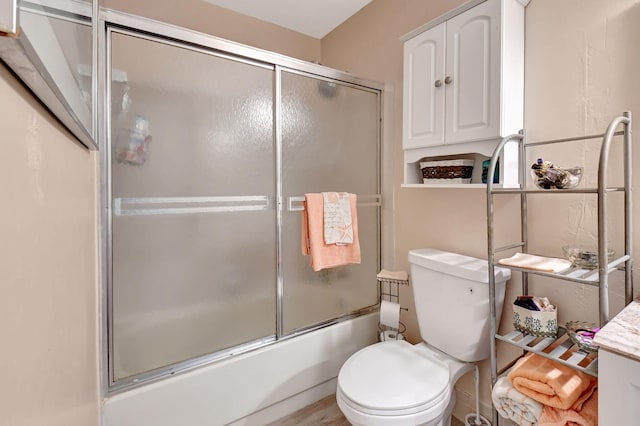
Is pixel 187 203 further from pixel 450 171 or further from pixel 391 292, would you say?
pixel 391 292

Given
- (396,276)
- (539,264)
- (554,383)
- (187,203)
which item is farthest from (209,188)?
(554,383)

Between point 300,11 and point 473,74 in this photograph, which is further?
point 300,11

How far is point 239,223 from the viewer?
165 cm

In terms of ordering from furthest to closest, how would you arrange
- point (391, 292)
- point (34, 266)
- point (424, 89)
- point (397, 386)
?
point (391, 292) < point (424, 89) < point (397, 386) < point (34, 266)

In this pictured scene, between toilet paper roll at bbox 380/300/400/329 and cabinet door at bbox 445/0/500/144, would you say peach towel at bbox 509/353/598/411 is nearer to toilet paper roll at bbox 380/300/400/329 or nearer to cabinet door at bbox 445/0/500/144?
toilet paper roll at bbox 380/300/400/329

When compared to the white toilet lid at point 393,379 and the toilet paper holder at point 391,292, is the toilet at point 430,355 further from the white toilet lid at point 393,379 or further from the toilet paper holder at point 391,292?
the toilet paper holder at point 391,292

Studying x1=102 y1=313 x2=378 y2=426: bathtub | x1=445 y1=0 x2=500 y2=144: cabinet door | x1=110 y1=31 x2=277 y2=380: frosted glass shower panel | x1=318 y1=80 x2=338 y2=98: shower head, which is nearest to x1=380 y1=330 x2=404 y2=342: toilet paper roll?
x1=102 y1=313 x2=378 y2=426: bathtub

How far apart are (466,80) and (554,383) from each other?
124 cm

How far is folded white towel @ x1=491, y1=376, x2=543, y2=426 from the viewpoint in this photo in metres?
1.04

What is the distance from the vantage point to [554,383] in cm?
100

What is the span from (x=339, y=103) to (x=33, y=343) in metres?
1.89

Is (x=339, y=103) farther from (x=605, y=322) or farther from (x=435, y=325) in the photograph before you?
(x=605, y=322)

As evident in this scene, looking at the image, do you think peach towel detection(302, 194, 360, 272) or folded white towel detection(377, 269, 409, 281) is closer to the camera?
peach towel detection(302, 194, 360, 272)

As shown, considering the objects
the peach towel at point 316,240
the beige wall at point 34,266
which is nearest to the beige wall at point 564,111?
the peach towel at point 316,240
